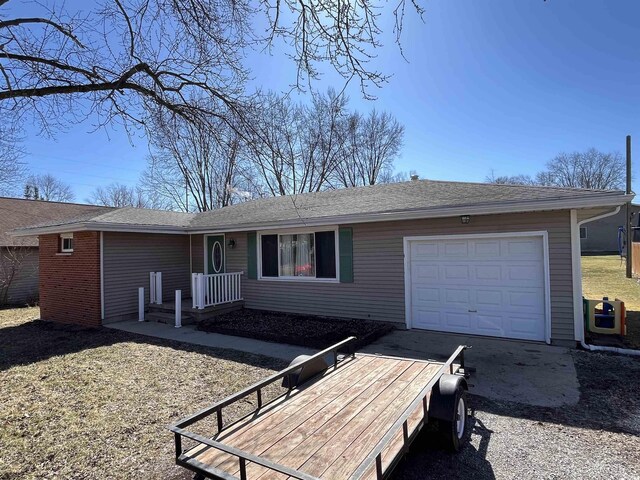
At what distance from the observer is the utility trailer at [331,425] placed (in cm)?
221

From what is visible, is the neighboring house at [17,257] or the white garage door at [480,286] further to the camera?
the neighboring house at [17,257]

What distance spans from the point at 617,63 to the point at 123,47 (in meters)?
12.4

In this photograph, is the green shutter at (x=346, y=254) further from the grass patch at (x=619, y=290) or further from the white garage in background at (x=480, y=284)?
the grass patch at (x=619, y=290)

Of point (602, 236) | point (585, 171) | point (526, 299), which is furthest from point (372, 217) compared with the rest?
point (585, 171)

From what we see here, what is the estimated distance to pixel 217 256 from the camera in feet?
36.7

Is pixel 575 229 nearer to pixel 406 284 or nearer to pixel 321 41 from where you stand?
pixel 406 284

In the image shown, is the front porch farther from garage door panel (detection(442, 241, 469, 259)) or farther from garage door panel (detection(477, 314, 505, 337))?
garage door panel (detection(477, 314, 505, 337))

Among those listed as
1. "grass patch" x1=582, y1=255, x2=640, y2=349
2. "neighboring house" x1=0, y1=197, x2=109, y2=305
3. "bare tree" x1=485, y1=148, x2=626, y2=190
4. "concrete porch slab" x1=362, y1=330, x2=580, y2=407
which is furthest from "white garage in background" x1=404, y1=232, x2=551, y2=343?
"bare tree" x1=485, y1=148, x2=626, y2=190

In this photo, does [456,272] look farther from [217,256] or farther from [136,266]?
[136,266]

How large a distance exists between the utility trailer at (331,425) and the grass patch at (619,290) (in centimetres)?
537

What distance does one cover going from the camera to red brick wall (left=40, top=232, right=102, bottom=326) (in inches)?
369

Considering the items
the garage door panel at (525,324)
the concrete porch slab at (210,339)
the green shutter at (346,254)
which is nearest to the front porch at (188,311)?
the concrete porch slab at (210,339)

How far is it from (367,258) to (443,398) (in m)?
5.45

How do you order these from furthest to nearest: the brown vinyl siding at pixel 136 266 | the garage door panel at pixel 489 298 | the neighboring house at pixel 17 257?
the neighboring house at pixel 17 257 → the brown vinyl siding at pixel 136 266 → the garage door panel at pixel 489 298
